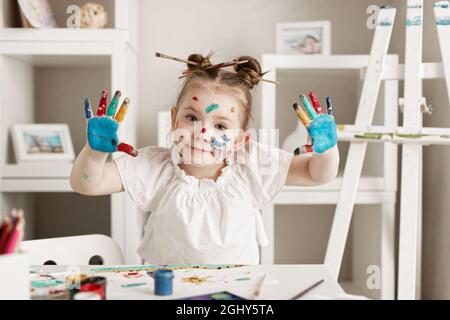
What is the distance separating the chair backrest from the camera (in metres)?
1.10

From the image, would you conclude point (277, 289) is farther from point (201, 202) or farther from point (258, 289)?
point (201, 202)

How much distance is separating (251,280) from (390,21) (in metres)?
1.10

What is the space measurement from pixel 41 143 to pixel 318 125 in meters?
1.20

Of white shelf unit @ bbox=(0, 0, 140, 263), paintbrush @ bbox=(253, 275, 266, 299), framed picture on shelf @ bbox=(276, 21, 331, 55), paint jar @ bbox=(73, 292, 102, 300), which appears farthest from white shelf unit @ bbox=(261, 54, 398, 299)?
paint jar @ bbox=(73, 292, 102, 300)

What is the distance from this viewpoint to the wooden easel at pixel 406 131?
1.56 m

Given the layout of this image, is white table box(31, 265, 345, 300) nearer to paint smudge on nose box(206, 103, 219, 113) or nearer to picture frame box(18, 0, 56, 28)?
paint smudge on nose box(206, 103, 219, 113)

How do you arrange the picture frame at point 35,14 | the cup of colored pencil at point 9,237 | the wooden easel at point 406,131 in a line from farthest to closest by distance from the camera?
1. the picture frame at point 35,14
2. the wooden easel at point 406,131
3. the cup of colored pencil at point 9,237

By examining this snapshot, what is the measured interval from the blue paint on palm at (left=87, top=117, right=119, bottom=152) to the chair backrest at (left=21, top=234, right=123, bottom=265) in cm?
26

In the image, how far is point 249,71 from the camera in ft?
4.04

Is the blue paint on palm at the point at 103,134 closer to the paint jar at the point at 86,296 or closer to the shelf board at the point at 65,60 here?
the paint jar at the point at 86,296

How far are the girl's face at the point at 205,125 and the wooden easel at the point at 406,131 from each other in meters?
0.55

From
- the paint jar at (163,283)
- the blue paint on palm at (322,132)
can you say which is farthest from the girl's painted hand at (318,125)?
the paint jar at (163,283)

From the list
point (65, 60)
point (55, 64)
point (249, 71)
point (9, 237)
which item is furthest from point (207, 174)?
point (55, 64)
